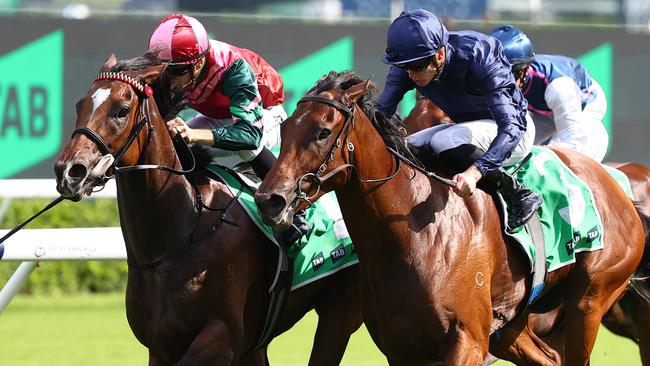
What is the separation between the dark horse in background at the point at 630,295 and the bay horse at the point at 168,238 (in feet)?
5.21

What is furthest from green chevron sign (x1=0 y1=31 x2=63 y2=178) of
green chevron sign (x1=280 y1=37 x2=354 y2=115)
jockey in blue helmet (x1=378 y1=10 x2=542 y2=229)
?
jockey in blue helmet (x1=378 y1=10 x2=542 y2=229)

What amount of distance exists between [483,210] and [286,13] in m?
7.22

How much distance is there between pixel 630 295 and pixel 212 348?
2591 mm

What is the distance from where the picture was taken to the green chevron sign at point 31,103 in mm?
10055

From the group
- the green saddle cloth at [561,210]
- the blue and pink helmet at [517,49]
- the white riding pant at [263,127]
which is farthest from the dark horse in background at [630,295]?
the white riding pant at [263,127]

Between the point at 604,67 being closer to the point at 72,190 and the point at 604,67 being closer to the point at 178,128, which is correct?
the point at 178,128

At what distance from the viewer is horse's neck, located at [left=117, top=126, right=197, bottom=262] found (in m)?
4.63

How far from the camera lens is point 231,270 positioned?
478 cm

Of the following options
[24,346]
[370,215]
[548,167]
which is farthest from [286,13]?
[370,215]

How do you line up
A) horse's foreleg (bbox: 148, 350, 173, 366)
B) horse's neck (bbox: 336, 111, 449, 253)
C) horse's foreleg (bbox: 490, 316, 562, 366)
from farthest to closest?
horse's foreleg (bbox: 490, 316, 562, 366), horse's foreleg (bbox: 148, 350, 173, 366), horse's neck (bbox: 336, 111, 449, 253)

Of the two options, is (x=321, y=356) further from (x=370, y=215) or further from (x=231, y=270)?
(x=370, y=215)

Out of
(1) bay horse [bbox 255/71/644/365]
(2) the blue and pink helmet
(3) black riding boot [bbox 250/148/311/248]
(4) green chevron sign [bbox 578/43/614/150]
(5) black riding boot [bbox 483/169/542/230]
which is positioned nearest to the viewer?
(1) bay horse [bbox 255/71/644/365]

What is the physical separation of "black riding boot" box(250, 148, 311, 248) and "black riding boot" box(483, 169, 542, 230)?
0.79 meters

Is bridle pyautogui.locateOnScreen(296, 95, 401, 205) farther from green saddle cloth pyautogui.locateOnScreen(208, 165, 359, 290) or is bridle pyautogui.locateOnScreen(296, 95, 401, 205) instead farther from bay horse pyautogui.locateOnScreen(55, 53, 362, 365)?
green saddle cloth pyautogui.locateOnScreen(208, 165, 359, 290)
